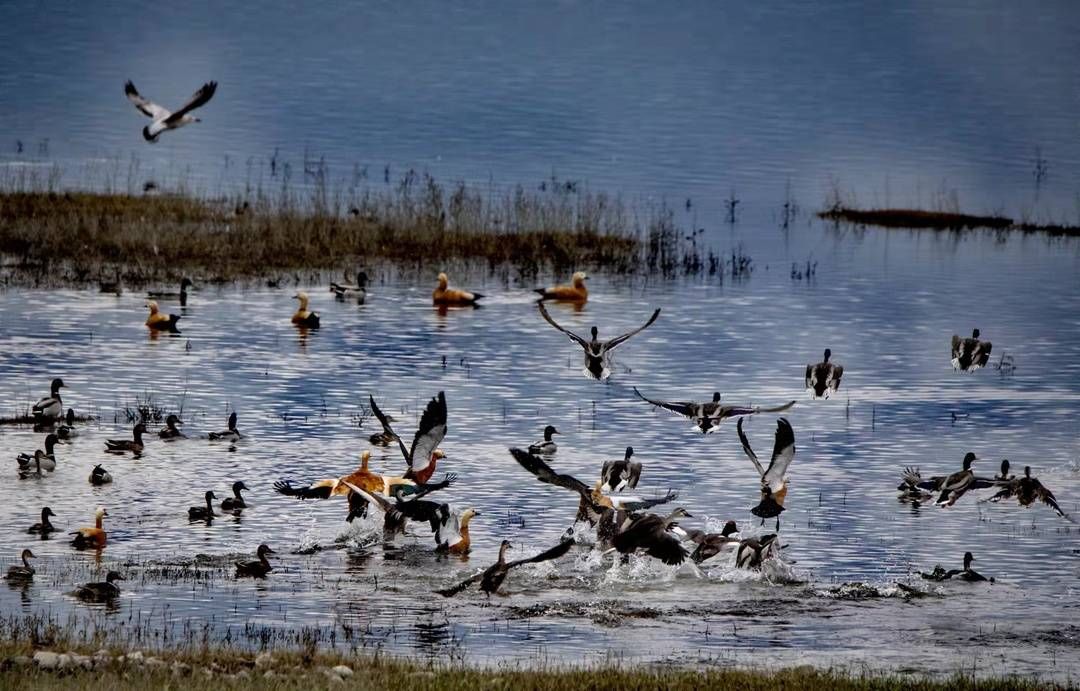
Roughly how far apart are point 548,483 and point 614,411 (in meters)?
8.71

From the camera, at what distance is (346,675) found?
12.9 meters

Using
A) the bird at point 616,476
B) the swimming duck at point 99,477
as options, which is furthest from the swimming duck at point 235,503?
the bird at point 616,476

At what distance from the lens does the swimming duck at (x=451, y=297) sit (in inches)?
1631

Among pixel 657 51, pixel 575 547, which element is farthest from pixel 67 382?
pixel 657 51

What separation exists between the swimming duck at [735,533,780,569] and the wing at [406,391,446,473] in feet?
11.7

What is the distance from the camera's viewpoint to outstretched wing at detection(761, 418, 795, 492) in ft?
62.9

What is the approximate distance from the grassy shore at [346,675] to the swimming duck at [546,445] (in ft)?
33.0

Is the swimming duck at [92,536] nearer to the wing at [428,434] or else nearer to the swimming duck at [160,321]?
the wing at [428,434]

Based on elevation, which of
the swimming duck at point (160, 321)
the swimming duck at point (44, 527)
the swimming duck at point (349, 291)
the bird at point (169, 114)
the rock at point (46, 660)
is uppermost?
the bird at point (169, 114)

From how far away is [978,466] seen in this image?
990 inches

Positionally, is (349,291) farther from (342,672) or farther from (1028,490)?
(342,672)

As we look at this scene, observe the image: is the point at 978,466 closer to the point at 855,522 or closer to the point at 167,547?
the point at 855,522

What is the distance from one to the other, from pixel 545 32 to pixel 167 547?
6563 inches

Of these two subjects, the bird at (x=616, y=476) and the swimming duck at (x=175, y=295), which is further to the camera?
the swimming duck at (x=175, y=295)
